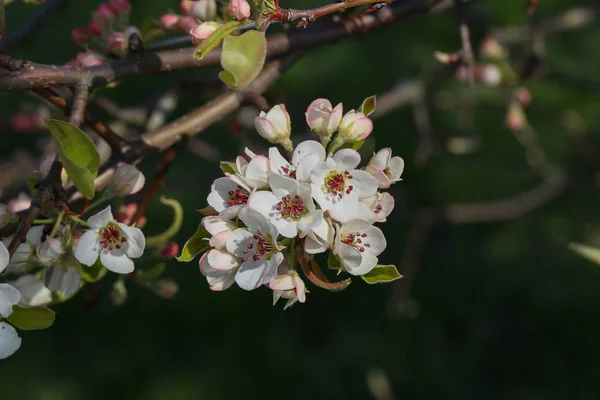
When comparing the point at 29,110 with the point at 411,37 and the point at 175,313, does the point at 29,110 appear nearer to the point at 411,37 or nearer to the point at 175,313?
the point at 175,313

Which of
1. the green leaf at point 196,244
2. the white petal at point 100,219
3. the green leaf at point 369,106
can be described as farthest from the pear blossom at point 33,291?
the green leaf at point 369,106

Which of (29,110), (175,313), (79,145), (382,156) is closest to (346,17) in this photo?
(382,156)

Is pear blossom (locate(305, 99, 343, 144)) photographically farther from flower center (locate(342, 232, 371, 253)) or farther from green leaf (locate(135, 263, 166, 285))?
green leaf (locate(135, 263, 166, 285))

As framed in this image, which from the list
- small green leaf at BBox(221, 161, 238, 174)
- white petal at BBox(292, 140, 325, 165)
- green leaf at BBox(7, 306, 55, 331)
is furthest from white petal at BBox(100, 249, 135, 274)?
white petal at BBox(292, 140, 325, 165)

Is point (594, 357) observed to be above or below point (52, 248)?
below

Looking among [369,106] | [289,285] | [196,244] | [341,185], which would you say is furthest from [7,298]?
[369,106]

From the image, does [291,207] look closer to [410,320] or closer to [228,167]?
[228,167]
